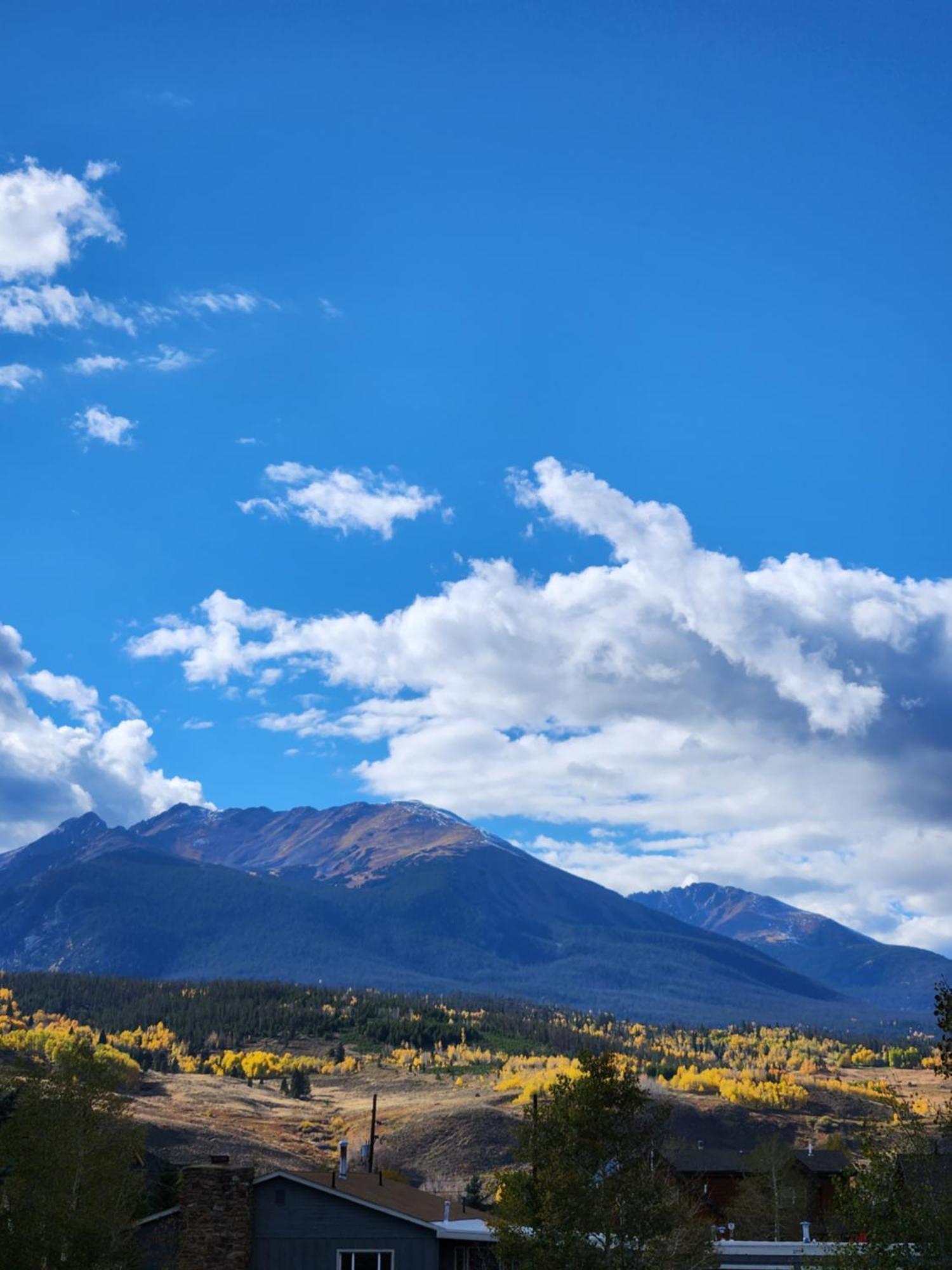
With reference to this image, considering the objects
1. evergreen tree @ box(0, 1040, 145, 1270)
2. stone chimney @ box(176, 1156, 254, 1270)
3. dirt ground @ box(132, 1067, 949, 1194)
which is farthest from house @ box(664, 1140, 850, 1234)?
stone chimney @ box(176, 1156, 254, 1270)

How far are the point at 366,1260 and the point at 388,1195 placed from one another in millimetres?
3897

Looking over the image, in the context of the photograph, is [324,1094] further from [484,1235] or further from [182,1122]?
[484,1235]

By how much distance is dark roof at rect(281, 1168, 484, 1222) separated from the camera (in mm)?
42781

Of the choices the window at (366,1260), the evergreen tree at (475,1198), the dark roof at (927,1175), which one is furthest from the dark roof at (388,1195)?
the evergreen tree at (475,1198)

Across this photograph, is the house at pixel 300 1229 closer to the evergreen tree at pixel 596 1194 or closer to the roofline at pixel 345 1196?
the roofline at pixel 345 1196

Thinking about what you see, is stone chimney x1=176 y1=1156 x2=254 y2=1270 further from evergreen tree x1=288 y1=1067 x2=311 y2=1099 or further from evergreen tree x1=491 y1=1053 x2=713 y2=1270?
evergreen tree x1=288 y1=1067 x2=311 y2=1099

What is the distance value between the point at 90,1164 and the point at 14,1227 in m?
6.68

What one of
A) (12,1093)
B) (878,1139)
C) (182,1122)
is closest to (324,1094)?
(182,1122)

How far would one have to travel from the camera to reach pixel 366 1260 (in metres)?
42.5

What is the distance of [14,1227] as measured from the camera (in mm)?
39406

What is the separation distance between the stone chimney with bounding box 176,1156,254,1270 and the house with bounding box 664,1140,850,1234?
1790 inches

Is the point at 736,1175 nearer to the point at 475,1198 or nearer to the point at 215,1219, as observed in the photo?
the point at 475,1198

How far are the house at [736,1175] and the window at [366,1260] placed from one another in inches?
1645

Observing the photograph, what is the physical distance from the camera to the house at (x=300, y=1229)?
4016 cm
